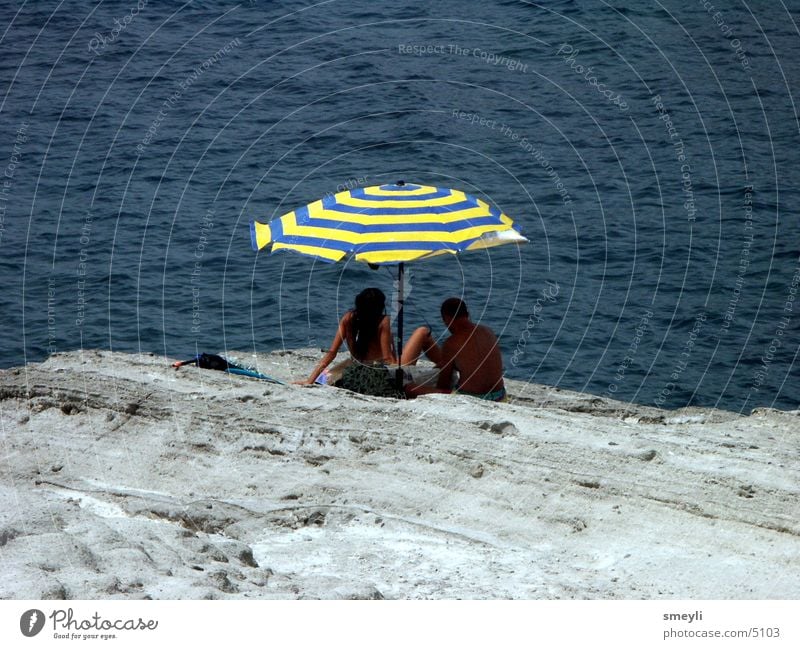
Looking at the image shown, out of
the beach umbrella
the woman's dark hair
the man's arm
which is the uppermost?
the beach umbrella

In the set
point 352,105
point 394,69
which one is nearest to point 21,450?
point 352,105

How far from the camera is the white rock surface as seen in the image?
25.2 feet

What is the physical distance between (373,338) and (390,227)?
47.0 inches

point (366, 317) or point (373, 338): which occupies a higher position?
point (366, 317)

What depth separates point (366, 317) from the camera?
38.2 ft

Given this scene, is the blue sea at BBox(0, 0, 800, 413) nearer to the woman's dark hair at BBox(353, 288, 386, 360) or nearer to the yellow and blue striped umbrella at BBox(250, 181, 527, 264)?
the woman's dark hair at BBox(353, 288, 386, 360)

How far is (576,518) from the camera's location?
874 cm

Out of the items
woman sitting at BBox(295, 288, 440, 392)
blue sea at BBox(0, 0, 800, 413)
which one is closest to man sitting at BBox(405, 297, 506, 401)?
woman sitting at BBox(295, 288, 440, 392)

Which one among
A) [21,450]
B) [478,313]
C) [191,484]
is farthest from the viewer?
[478,313]

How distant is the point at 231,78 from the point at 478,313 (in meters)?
9.94

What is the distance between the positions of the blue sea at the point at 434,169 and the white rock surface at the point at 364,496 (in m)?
5.65

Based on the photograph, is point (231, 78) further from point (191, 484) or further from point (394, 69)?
point (191, 484)

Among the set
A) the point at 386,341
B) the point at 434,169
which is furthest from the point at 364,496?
the point at 434,169

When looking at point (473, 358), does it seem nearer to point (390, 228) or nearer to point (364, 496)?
point (390, 228)
